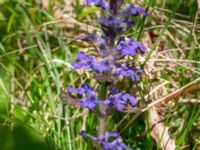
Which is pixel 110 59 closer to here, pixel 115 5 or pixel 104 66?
pixel 104 66

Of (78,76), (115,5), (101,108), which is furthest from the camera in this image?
(78,76)

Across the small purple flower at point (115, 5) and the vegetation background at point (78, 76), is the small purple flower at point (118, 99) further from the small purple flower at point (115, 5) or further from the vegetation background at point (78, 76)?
the small purple flower at point (115, 5)

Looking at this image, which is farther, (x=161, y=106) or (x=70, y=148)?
(x=161, y=106)

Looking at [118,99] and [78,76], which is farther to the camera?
[78,76]

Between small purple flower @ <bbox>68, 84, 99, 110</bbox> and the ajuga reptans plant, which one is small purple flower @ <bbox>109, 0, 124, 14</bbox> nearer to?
the ajuga reptans plant

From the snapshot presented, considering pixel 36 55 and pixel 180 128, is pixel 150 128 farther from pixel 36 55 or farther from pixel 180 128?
pixel 36 55

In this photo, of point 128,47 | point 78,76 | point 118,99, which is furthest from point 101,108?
point 78,76

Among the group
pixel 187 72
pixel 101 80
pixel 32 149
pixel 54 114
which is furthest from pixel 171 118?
pixel 32 149

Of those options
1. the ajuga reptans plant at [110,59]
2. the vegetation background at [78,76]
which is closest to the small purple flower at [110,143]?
the ajuga reptans plant at [110,59]
